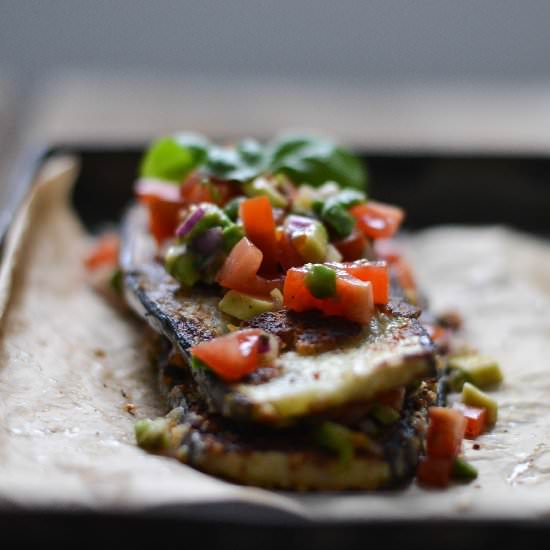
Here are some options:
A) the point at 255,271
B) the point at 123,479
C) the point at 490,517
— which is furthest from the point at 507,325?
the point at 123,479

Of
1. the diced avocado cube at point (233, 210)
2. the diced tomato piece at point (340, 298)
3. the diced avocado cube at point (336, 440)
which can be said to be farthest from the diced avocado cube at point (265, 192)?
the diced avocado cube at point (336, 440)

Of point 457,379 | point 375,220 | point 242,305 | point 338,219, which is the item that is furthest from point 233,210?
point 457,379

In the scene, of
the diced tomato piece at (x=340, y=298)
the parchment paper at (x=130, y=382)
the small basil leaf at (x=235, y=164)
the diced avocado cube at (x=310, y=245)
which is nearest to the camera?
the parchment paper at (x=130, y=382)

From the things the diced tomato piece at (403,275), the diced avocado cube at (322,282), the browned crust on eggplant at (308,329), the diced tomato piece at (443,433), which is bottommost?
the diced tomato piece at (443,433)

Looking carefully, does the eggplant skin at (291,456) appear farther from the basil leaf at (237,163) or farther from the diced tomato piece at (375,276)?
the basil leaf at (237,163)

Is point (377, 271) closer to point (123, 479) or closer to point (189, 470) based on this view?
point (189, 470)

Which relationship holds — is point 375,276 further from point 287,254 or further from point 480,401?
point 480,401
